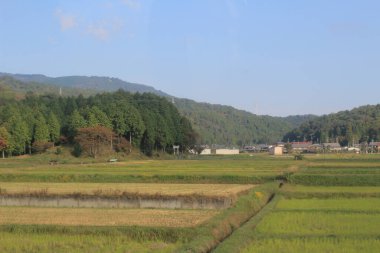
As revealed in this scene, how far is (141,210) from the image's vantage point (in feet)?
64.5

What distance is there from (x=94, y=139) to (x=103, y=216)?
185 feet

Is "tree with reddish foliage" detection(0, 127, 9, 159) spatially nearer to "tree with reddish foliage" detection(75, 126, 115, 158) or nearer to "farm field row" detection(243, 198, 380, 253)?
"tree with reddish foliage" detection(75, 126, 115, 158)

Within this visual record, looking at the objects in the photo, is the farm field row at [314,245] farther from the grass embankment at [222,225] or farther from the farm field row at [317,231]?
the grass embankment at [222,225]

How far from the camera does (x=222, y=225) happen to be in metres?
15.5

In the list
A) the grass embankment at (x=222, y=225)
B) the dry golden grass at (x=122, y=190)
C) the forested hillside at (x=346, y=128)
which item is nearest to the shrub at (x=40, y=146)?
the dry golden grass at (x=122, y=190)

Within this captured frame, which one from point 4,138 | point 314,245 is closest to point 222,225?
point 314,245

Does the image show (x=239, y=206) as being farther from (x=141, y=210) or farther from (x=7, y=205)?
(x=7, y=205)

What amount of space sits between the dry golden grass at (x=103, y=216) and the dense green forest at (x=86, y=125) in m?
51.4

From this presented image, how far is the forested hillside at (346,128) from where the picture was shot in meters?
154

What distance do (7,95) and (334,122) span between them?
4441 inches

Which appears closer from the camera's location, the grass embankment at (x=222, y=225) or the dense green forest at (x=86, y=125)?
the grass embankment at (x=222, y=225)

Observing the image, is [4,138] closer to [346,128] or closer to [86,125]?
[86,125]

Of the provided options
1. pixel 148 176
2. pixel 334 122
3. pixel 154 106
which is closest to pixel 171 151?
pixel 154 106

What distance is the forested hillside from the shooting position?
153875 millimetres
